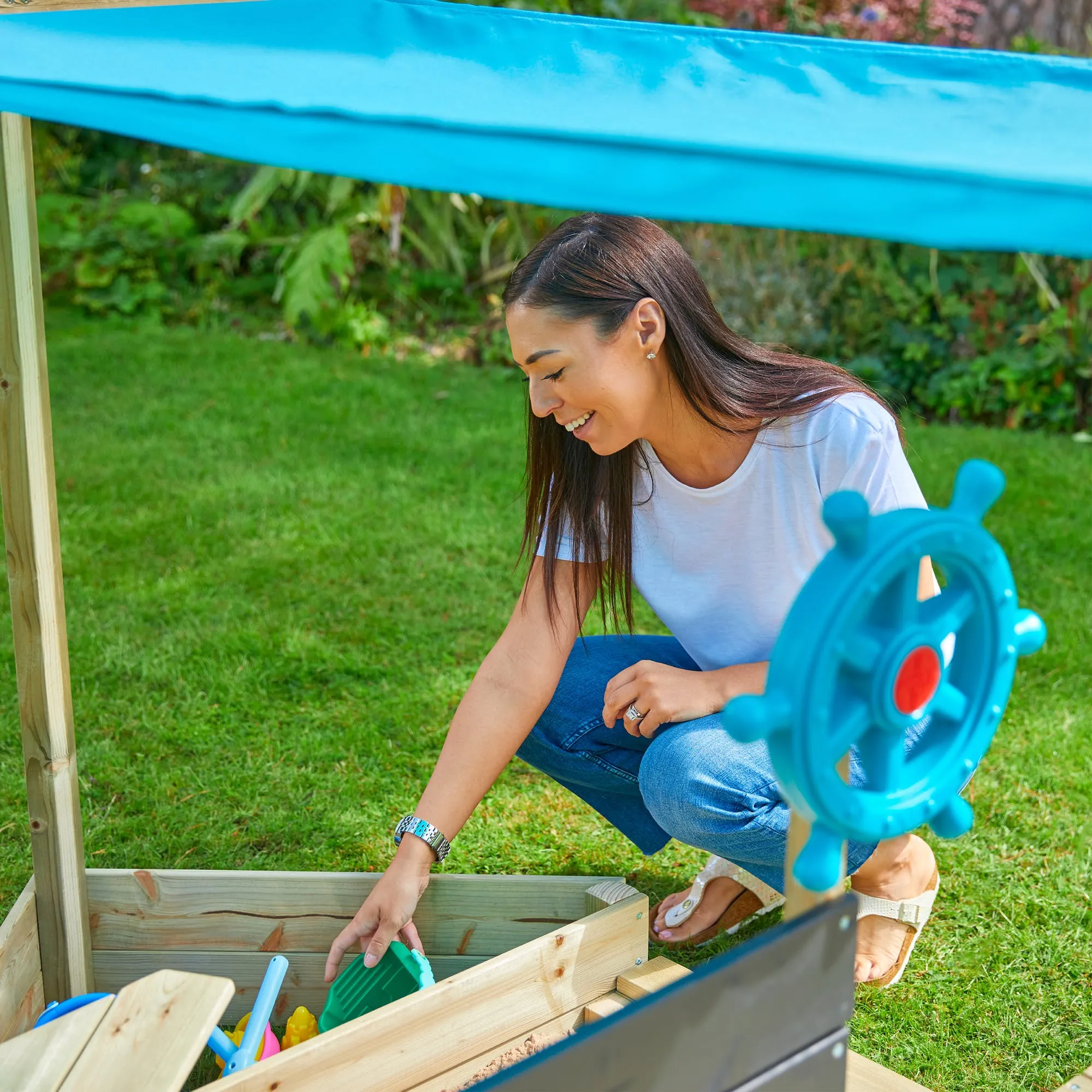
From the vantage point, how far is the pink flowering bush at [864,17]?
642cm

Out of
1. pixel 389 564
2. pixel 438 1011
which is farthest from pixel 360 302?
pixel 438 1011

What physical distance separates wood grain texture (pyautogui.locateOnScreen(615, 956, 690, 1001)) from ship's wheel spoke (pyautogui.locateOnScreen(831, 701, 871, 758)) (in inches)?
34.1

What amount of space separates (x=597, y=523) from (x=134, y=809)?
117 cm

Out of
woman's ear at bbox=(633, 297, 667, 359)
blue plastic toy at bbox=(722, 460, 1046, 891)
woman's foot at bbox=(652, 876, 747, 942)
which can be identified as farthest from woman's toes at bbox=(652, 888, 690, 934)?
blue plastic toy at bbox=(722, 460, 1046, 891)

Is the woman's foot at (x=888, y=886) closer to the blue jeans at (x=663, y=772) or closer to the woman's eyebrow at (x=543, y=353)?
the blue jeans at (x=663, y=772)

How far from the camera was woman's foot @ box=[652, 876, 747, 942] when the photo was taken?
7.01ft

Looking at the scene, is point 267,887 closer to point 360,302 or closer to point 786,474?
point 786,474

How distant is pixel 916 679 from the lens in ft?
3.39

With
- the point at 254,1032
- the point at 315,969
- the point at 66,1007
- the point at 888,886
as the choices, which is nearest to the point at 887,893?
the point at 888,886

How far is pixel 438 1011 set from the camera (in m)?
1.55

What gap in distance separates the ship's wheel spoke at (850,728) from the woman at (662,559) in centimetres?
78

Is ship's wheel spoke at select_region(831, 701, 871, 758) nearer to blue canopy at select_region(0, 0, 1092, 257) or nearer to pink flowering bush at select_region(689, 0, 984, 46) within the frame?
blue canopy at select_region(0, 0, 1092, 257)

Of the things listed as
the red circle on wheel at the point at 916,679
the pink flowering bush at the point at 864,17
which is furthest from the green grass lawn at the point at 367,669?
the pink flowering bush at the point at 864,17

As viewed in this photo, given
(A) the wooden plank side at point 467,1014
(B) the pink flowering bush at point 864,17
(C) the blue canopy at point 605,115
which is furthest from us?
(B) the pink flowering bush at point 864,17
